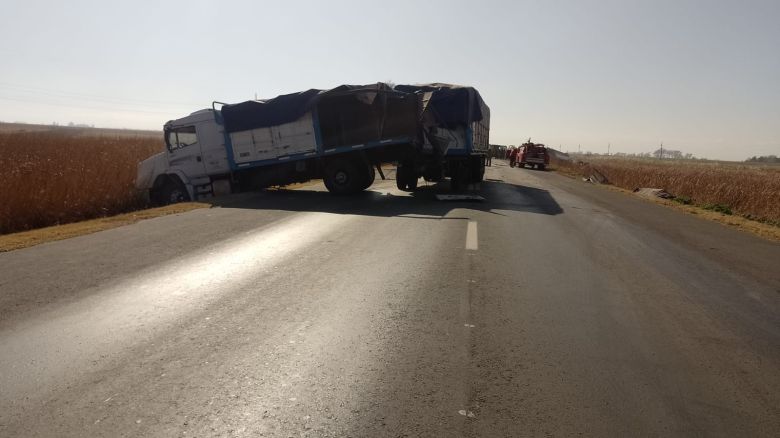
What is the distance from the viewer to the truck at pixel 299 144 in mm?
14750

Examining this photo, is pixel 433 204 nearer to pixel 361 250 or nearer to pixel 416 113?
pixel 416 113

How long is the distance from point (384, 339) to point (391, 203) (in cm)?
973

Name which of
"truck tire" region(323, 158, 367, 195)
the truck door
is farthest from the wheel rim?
"truck tire" region(323, 158, 367, 195)

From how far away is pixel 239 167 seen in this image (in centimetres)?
1628

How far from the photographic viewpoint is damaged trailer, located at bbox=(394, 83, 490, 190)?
1549cm

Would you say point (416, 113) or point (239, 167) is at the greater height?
point (416, 113)

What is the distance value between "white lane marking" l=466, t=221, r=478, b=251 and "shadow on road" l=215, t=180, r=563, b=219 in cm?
125

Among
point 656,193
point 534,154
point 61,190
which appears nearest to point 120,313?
point 61,190

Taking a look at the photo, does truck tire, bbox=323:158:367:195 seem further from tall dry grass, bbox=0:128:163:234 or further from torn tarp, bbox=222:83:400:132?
tall dry grass, bbox=0:128:163:234

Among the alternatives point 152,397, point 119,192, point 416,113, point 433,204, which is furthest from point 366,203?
point 152,397

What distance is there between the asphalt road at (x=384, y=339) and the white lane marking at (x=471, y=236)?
0.10 metres

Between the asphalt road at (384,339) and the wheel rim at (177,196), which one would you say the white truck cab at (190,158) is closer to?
the wheel rim at (177,196)

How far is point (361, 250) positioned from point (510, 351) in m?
3.89

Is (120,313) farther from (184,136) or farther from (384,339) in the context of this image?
(184,136)
